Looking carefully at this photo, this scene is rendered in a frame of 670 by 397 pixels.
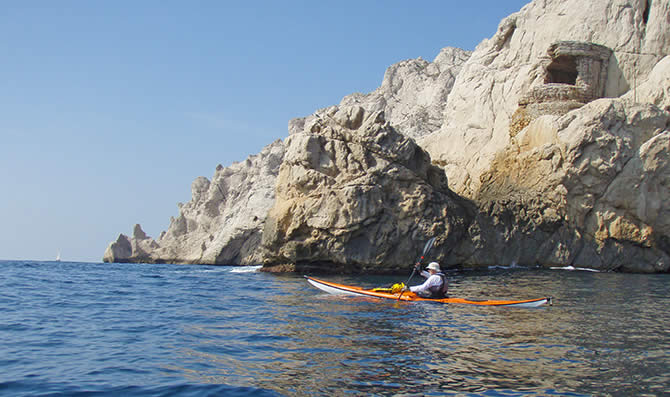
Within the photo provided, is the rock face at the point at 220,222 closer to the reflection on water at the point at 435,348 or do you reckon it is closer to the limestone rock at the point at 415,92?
the limestone rock at the point at 415,92

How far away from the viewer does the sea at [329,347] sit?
6.43m

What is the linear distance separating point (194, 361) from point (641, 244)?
2756cm

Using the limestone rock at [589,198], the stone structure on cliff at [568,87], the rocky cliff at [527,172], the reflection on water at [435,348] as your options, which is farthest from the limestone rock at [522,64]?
the reflection on water at [435,348]

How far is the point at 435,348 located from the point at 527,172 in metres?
23.8

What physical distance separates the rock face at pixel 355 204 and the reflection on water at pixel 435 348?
10845 millimetres

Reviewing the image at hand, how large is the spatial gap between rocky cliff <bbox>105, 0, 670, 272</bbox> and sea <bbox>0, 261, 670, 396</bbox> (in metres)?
10.9

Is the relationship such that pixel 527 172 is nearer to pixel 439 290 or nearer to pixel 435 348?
pixel 439 290

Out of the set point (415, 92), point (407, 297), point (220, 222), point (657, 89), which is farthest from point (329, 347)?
point (415, 92)

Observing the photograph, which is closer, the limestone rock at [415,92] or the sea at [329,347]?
the sea at [329,347]

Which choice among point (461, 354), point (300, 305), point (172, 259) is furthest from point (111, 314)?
point (172, 259)

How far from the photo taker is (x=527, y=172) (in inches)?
1184

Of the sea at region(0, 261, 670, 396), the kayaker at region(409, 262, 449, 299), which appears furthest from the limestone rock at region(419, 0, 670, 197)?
the sea at region(0, 261, 670, 396)

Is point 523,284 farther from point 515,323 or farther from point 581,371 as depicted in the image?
point 581,371

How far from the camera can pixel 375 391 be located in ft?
20.3
